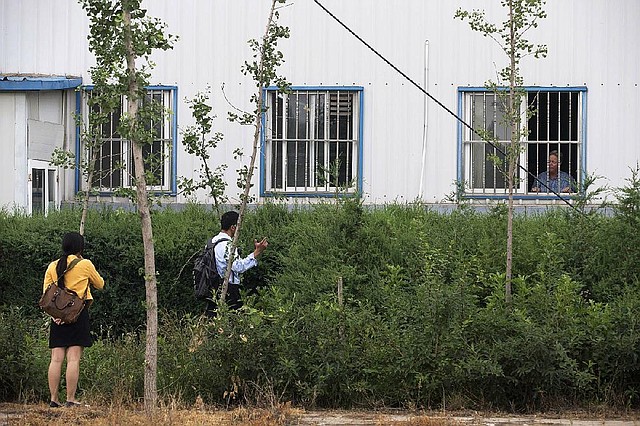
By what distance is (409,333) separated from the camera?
34.4 feet

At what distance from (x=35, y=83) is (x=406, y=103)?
20.0 feet

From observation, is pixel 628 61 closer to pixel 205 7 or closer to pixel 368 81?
pixel 368 81

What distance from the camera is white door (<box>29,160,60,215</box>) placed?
17.1m

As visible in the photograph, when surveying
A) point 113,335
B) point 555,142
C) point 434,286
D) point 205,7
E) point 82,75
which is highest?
point 205,7

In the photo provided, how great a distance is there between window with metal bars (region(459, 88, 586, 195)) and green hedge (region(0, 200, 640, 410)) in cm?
344

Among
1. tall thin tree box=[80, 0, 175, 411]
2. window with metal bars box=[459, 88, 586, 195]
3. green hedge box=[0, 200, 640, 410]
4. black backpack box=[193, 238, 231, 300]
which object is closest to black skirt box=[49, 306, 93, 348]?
green hedge box=[0, 200, 640, 410]

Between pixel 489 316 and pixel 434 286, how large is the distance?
24.4 inches

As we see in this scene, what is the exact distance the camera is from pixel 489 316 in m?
10.5

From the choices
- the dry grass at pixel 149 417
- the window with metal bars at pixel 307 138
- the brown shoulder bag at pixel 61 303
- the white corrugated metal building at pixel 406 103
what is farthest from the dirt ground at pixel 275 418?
the window with metal bars at pixel 307 138

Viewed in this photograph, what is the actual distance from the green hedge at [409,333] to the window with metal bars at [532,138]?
136 inches

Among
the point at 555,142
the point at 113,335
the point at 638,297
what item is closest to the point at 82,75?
the point at 113,335

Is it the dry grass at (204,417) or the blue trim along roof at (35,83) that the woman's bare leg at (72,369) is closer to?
the dry grass at (204,417)

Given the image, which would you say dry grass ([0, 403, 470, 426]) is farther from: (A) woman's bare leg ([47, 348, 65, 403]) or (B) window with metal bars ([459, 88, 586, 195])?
(B) window with metal bars ([459, 88, 586, 195])

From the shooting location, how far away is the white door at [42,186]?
17141 mm
